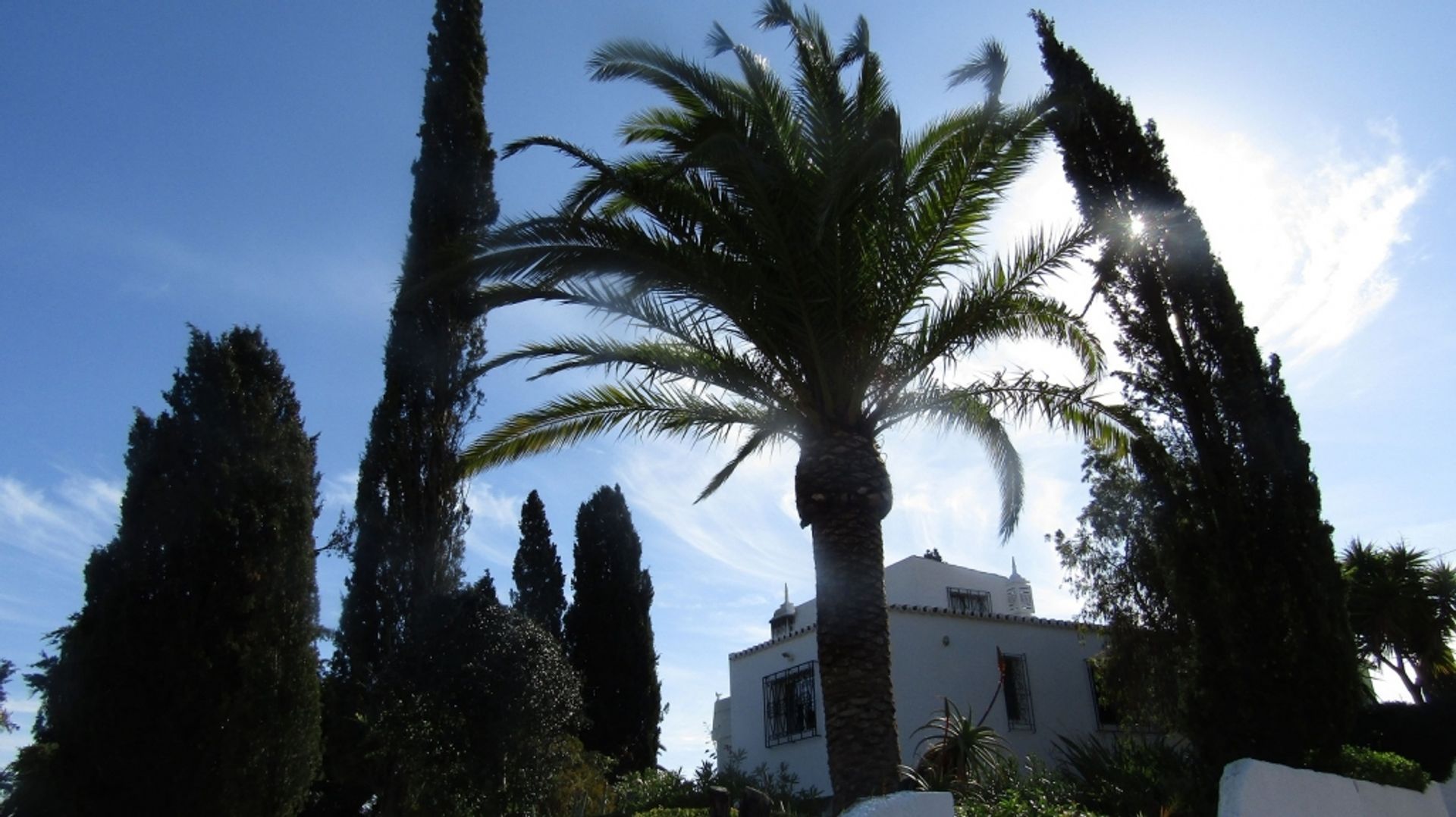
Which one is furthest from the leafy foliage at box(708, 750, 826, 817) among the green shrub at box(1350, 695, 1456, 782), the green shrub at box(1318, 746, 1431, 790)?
the green shrub at box(1350, 695, 1456, 782)

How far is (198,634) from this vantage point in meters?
7.92

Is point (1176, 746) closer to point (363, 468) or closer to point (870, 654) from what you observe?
point (870, 654)

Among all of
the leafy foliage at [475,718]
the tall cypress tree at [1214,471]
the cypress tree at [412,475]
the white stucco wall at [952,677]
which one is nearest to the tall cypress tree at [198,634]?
the leafy foliage at [475,718]

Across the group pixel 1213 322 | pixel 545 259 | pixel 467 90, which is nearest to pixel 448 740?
pixel 545 259

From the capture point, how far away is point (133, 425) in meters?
8.53

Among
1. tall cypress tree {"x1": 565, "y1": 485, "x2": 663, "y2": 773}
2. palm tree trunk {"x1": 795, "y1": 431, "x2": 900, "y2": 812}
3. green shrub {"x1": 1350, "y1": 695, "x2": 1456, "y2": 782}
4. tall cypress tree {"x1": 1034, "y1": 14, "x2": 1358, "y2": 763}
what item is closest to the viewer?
palm tree trunk {"x1": 795, "y1": 431, "x2": 900, "y2": 812}

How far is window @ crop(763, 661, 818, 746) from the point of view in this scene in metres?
18.2

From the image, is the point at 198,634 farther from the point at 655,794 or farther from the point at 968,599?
the point at 968,599

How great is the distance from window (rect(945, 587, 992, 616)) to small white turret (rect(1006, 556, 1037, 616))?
21.3 inches

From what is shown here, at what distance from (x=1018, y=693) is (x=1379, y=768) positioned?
8350 millimetres

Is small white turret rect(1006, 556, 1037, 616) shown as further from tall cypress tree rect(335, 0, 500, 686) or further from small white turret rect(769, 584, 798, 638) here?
tall cypress tree rect(335, 0, 500, 686)

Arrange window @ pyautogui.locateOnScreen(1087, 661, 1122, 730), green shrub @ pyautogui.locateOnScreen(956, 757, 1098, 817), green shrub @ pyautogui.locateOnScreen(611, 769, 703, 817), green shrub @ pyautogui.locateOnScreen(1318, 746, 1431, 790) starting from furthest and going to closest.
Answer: window @ pyautogui.locateOnScreen(1087, 661, 1122, 730)
green shrub @ pyautogui.locateOnScreen(611, 769, 703, 817)
green shrub @ pyautogui.locateOnScreen(1318, 746, 1431, 790)
green shrub @ pyautogui.locateOnScreen(956, 757, 1098, 817)

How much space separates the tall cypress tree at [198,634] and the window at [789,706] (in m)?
11.2

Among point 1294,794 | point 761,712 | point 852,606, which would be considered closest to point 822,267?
point 852,606
